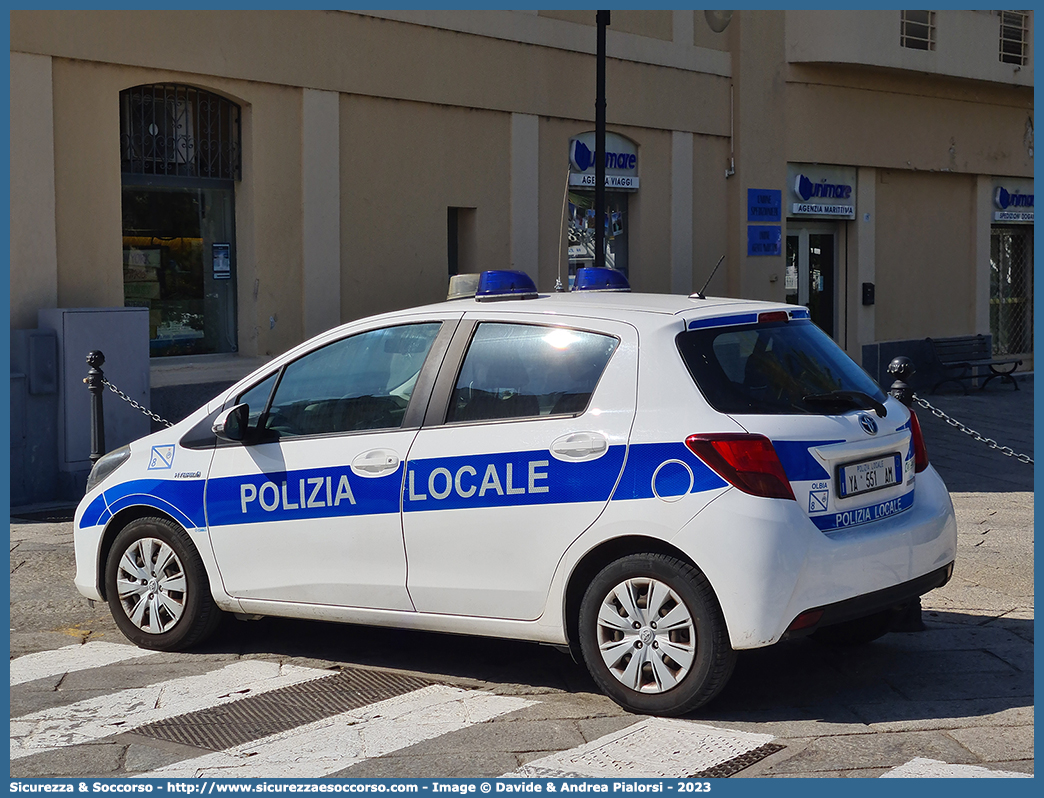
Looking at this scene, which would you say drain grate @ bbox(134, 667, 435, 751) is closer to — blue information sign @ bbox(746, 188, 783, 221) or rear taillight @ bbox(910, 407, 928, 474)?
rear taillight @ bbox(910, 407, 928, 474)

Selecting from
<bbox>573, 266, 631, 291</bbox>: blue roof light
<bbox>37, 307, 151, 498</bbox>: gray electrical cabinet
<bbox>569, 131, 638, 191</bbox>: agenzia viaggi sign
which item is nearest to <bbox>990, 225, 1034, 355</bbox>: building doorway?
<bbox>569, 131, 638, 191</bbox>: agenzia viaggi sign

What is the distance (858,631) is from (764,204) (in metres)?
12.5

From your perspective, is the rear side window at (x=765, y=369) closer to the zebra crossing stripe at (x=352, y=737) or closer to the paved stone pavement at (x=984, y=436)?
the zebra crossing stripe at (x=352, y=737)

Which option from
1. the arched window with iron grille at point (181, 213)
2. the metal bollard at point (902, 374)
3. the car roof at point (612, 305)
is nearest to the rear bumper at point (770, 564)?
the car roof at point (612, 305)

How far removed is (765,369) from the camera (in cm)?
521

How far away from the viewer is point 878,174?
19609 millimetres

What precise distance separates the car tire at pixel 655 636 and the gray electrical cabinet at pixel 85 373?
21.4ft

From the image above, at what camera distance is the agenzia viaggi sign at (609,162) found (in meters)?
15.3

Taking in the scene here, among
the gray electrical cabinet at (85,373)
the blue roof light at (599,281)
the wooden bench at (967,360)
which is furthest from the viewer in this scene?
the wooden bench at (967,360)

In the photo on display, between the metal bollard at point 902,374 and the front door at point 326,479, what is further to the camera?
the metal bollard at point 902,374

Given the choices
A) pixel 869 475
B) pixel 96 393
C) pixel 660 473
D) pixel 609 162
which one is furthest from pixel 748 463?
pixel 609 162

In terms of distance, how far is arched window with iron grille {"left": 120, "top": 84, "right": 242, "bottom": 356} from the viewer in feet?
37.6

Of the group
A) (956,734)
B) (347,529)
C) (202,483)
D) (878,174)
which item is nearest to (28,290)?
(202,483)

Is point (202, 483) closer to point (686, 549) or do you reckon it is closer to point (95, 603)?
point (95, 603)
